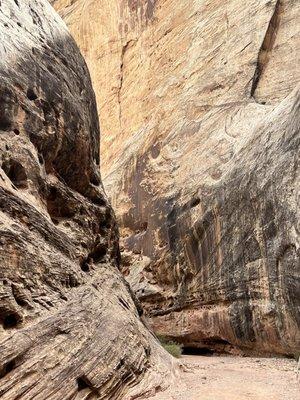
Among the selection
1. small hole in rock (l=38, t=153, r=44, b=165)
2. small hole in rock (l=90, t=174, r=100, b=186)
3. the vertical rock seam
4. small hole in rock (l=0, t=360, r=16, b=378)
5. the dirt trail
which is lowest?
the dirt trail

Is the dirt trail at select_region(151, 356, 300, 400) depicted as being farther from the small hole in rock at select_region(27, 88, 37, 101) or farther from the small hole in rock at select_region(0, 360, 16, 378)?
the small hole in rock at select_region(27, 88, 37, 101)

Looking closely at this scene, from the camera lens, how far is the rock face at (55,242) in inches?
263

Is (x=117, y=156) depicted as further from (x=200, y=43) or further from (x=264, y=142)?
(x=264, y=142)

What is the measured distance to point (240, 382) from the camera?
29.7 ft

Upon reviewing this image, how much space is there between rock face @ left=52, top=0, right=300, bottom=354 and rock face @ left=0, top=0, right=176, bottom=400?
398cm

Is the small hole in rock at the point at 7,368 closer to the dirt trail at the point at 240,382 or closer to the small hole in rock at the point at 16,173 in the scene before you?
the dirt trail at the point at 240,382

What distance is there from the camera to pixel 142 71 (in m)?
25.8

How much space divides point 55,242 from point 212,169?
918 centimetres

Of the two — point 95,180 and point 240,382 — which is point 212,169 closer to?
point 95,180

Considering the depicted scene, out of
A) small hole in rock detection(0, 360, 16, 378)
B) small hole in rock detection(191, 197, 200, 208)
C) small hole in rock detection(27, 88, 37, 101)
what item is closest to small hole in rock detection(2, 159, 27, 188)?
small hole in rock detection(27, 88, 37, 101)

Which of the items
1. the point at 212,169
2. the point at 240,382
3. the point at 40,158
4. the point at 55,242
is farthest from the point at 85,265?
the point at 212,169

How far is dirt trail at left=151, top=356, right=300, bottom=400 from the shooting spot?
7.80 metres

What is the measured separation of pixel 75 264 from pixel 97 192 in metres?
2.99

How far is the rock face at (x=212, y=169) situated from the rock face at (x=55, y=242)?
398 cm
